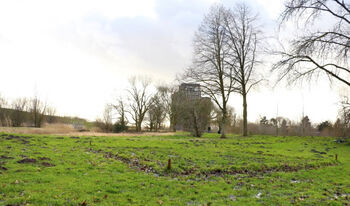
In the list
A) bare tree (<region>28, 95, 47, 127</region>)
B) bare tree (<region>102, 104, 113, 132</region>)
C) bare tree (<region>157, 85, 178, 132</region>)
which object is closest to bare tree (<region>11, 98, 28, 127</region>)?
bare tree (<region>28, 95, 47, 127</region>)

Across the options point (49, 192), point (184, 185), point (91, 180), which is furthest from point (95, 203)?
point (184, 185)

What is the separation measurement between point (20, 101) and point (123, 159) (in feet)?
141

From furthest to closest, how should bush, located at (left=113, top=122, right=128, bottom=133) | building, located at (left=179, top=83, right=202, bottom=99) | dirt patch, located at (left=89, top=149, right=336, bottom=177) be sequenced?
bush, located at (left=113, top=122, right=128, bottom=133)
building, located at (left=179, top=83, right=202, bottom=99)
dirt patch, located at (left=89, top=149, right=336, bottom=177)

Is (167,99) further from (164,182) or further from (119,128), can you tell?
(164,182)

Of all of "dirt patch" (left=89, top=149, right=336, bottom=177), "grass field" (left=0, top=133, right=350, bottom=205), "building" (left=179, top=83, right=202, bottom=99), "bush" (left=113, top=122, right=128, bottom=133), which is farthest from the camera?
"bush" (left=113, top=122, right=128, bottom=133)

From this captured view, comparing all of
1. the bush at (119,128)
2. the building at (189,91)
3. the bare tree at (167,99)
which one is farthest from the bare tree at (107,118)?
the building at (189,91)

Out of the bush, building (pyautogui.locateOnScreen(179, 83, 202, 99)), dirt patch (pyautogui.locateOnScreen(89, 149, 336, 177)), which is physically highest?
building (pyautogui.locateOnScreen(179, 83, 202, 99))

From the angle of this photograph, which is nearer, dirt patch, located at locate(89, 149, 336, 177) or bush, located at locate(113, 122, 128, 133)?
dirt patch, located at locate(89, 149, 336, 177)

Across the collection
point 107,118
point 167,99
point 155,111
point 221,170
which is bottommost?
point 221,170

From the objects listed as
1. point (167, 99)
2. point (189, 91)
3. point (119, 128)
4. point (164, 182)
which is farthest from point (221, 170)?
point (167, 99)

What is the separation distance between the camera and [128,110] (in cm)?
5216

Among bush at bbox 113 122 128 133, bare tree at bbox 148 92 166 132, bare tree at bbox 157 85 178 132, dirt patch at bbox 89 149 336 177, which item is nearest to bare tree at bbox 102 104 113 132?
bush at bbox 113 122 128 133

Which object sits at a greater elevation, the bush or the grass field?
the bush

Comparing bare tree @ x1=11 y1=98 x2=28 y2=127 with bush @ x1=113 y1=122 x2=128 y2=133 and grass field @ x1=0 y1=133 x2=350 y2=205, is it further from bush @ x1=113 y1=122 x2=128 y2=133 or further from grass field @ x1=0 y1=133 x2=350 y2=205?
grass field @ x1=0 y1=133 x2=350 y2=205
